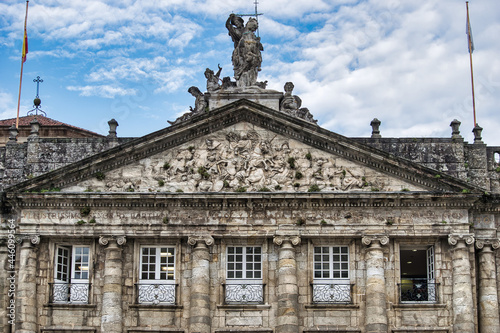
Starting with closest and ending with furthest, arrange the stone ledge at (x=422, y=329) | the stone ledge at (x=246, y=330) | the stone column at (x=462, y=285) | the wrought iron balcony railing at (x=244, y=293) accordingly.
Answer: the stone column at (x=462, y=285)
the stone ledge at (x=422, y=329)
the stone ledge at (x=246, y=330)
the wrought iron balcony railing at (x=244, y=293)

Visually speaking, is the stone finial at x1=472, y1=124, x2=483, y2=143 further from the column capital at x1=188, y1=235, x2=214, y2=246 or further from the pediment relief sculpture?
the column capital at x1=188, y1=235, x2=214, y2=246

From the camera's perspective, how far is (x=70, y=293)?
95.0 ft

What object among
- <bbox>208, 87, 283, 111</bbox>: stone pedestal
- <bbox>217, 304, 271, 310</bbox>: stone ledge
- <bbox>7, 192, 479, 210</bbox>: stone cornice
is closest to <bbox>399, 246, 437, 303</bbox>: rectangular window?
<bbox>7, 192, 479, 210</bbox>: stone cornice

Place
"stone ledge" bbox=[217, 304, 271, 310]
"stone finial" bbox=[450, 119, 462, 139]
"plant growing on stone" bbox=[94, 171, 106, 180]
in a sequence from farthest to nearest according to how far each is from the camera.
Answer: "stone finial" bbox=[450, 119, 462, 139]
"plant growing on stone" bbox=[94, 171, 106, 180]
"stone ledge" bbox=[217, 304, 271, 310]

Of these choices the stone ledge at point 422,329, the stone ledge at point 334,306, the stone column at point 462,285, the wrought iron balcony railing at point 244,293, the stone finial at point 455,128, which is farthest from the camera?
the stone finial at point 455,128

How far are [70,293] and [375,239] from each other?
34.6 feet

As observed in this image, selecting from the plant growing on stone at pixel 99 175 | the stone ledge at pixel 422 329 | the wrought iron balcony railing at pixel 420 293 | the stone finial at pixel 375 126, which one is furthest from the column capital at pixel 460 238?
the plant growing on stone at pixel 99 175

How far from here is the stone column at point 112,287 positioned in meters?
28.1

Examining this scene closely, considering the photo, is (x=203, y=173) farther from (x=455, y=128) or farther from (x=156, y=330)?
(x=455, y=128)

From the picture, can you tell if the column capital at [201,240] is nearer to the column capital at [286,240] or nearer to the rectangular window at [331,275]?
the column capital at [286,240]

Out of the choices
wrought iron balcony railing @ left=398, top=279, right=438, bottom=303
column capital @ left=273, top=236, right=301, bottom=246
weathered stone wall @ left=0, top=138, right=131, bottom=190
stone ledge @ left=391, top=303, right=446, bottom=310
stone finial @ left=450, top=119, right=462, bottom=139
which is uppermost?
stone finial @ left=450, top=119, right=462, bottom=139

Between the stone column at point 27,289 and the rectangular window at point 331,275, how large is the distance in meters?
9.48

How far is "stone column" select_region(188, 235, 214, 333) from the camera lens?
91.6 ft

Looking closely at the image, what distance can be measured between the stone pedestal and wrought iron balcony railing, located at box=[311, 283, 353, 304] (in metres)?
6.71
